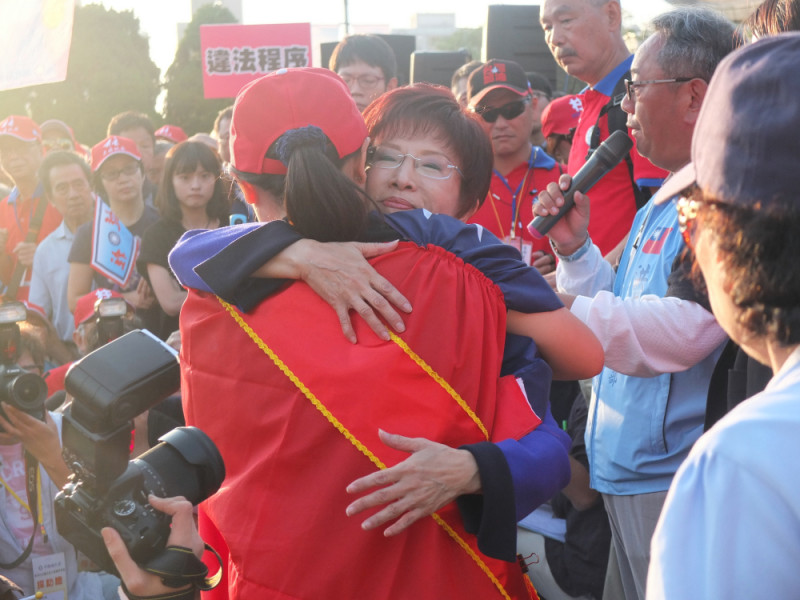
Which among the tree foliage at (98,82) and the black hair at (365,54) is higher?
the black hair at (365,54)

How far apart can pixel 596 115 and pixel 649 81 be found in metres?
1.48

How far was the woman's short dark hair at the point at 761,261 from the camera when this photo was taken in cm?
102

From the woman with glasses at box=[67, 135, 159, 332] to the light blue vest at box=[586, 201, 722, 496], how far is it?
310 centimetres

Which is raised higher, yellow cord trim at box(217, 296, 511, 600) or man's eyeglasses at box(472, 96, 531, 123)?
man's eyeglasses at box(472, 96, 531, 123)

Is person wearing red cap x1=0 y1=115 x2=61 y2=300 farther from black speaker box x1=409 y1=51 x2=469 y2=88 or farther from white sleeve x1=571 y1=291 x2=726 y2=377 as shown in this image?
white sleeve x1=571 y1=291 x2=726 y2=377

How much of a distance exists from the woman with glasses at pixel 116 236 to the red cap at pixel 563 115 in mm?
2731

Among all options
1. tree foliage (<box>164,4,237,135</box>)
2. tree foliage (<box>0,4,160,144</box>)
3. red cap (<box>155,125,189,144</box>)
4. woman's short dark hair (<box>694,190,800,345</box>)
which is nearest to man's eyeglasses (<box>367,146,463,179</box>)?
woman's short dark hair (<box>694,190,800,345</box>)

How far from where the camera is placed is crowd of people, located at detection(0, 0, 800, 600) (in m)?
1.01

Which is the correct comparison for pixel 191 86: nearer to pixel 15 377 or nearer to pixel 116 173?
pixel 116 173

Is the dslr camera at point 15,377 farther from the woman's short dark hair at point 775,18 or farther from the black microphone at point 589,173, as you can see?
the woman's short dark hair at point 775,18

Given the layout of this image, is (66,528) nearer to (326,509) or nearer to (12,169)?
(326,509)

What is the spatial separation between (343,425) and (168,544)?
378mm

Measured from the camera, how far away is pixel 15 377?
2.71 meters

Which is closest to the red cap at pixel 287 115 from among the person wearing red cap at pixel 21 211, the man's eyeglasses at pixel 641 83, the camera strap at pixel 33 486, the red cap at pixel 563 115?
the man's eyeglasses at pixel 641 83
